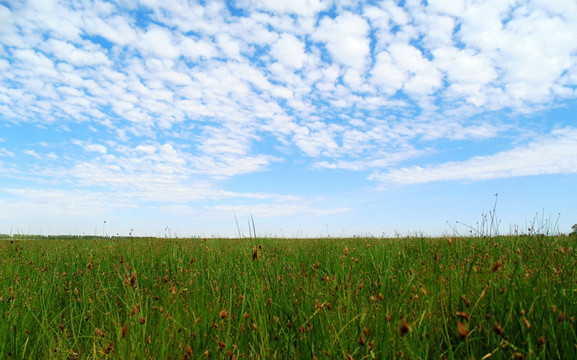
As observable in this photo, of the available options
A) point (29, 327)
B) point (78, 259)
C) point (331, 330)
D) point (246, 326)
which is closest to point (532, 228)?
point (331, 330)

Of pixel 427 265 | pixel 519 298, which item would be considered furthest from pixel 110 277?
pixel 519 298

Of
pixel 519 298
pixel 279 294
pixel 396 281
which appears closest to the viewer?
pixel 519 298

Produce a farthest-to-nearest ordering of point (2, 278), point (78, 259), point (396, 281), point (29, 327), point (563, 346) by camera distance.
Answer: point (78, 259) → point (2, 278) → point (396, 281) → point (29, 327) → point (563, 346)

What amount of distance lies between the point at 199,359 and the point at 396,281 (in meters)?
2.70

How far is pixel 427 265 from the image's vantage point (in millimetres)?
5453

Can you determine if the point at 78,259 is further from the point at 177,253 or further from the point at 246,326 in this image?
the point at 246,326

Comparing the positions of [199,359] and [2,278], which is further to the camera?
[2,278]

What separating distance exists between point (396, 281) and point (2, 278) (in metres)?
6.62

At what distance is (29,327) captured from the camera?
13.2 feet

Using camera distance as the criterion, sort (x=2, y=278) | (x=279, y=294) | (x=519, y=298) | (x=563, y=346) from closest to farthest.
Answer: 1. (x=563, y=346)
2. (x=519, y=298)
3. (x=279, y=294)
4. (x=2, y=278)

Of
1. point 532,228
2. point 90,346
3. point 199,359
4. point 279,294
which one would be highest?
point 532,228

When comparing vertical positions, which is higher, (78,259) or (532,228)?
(532,228)

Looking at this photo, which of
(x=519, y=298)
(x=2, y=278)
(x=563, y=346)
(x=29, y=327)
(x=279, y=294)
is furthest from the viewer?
(x=2, y=278)

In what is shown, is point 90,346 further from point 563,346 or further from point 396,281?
point 563,346
